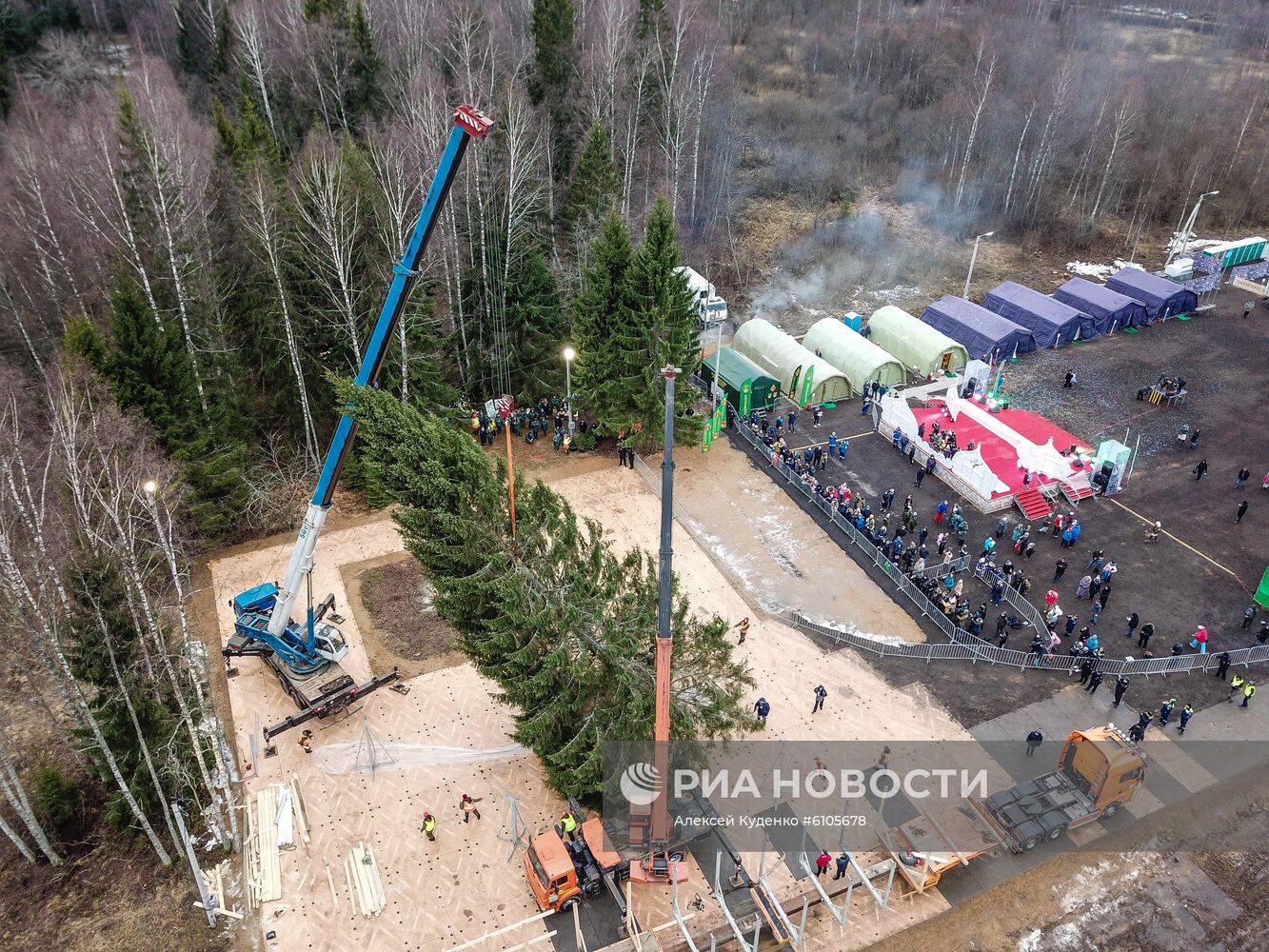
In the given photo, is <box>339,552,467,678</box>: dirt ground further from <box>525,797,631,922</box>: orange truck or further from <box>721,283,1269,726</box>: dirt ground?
<box>721,283,1269,726</box>: dirt ground

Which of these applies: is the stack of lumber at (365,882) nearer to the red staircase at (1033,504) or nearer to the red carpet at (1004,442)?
the red carpet at (1004,442)

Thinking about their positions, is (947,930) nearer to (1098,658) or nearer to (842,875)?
(842,875)

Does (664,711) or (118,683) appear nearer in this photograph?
(664,711)

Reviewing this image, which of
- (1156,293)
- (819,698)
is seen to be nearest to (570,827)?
(819,698)

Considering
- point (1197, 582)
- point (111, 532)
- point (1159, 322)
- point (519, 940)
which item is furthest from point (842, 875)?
point (1159, 322)

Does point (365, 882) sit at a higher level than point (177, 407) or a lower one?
lower

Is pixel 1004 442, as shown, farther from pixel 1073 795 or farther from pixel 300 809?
pixel 300 809

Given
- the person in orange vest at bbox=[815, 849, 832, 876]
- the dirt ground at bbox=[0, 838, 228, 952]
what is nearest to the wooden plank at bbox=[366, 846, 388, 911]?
the dirt ground at bbox=[0, 838, 228, 952]
